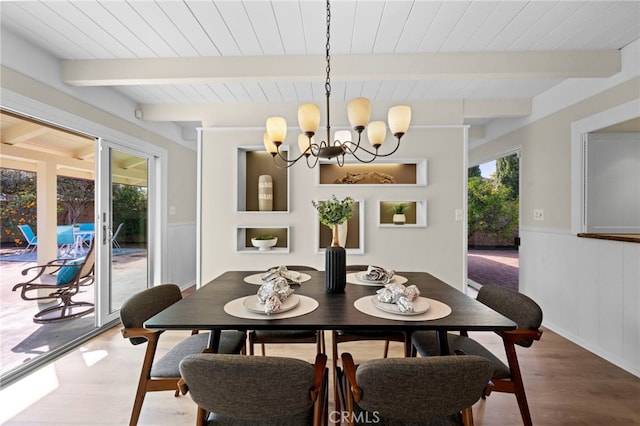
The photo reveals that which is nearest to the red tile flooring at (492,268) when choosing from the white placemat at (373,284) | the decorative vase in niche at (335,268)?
the white placemat at (373,284)

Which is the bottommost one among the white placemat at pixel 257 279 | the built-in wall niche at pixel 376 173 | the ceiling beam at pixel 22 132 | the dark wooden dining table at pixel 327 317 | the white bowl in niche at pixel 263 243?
the dark wooden dining table at pixel 327 317

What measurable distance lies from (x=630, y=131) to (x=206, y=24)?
358cm

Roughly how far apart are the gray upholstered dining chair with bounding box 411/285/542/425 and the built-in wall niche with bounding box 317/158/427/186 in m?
1.71

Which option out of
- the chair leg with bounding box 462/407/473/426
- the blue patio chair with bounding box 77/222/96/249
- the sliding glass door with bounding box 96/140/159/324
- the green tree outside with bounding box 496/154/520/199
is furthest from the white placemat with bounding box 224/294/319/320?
the green tree outside with bounding box 496/154/520/199

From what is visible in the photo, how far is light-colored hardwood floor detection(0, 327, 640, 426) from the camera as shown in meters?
1.74

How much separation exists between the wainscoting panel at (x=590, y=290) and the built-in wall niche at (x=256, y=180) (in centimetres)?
280

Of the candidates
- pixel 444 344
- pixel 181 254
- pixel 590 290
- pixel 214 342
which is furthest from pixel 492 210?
pixel 181 254

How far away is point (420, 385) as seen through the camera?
37.6 inches

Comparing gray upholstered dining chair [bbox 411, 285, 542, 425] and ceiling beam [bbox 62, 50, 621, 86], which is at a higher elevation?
ceiling beam [bbox 62, 50, 621, 86]

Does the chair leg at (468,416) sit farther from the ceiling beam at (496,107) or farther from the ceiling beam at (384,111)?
the ceiling beam at (496,107)

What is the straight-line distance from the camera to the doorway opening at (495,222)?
3.79 meters

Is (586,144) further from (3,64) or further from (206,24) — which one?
(3,64)

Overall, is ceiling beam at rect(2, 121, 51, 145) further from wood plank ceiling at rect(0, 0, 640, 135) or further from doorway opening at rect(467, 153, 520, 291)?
doorway opening at rect(467, 153, 520, 291)

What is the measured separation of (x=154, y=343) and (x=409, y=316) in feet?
4.02
